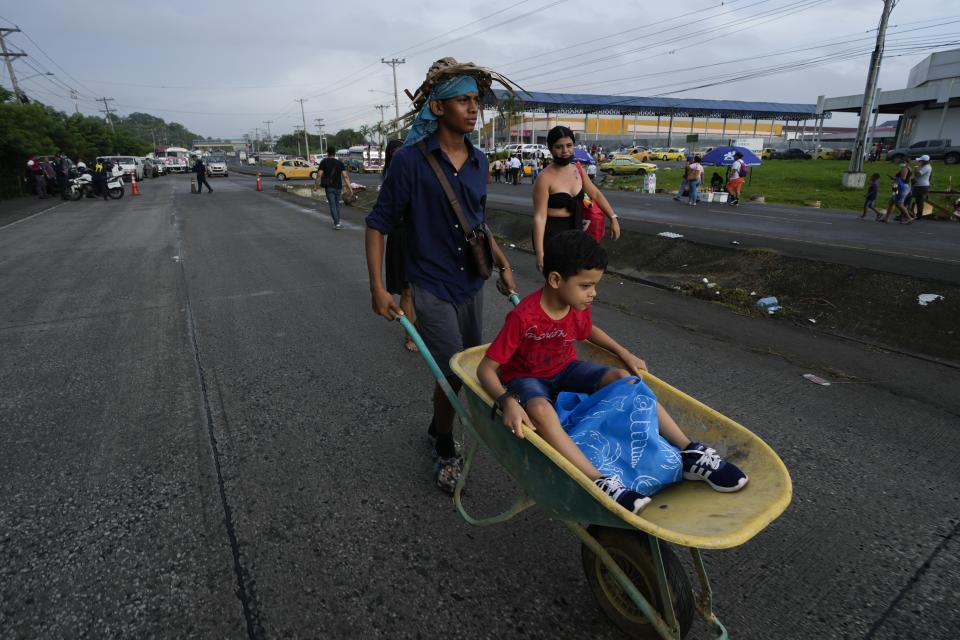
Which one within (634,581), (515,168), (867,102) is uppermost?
(867,102)

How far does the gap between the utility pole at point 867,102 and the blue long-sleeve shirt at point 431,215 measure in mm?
21078

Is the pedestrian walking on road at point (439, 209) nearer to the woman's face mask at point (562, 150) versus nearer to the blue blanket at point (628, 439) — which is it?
the blue blanket at point (628, 439)

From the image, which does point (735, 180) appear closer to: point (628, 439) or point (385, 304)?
point (385, 304)

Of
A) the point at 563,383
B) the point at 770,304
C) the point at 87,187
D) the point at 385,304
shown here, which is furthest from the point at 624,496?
the point at 87,187

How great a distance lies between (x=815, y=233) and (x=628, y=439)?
10.9m

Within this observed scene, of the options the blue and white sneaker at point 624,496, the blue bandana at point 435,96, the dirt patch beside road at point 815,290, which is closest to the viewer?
the blue and white sneaker at point 624,496

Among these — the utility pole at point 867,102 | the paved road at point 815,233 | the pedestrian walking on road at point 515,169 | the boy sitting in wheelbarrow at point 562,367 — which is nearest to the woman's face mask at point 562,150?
the boy sitting in wheelbarrow at point 562,367

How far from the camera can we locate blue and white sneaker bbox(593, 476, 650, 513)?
1.62 meters

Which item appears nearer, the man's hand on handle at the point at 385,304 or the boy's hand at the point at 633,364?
the boy's hand at the point at 633,364

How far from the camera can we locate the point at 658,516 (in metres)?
1.64

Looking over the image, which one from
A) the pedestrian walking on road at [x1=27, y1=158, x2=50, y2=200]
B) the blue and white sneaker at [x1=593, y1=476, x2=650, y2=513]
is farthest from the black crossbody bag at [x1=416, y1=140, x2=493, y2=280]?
the pedestrian walking on road at [x1=27, y1=158, x2=50, y2=200]

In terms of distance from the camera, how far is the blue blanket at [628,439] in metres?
1.81

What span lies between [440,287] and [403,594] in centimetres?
138

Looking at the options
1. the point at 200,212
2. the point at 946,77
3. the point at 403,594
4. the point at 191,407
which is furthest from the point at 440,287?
the point at 946,77
